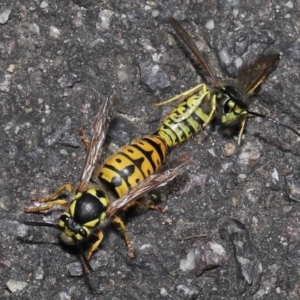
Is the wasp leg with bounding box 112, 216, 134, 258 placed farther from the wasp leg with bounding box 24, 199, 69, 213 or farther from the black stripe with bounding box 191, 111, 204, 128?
the black stripe with bounding box 191, 111, 204, 128

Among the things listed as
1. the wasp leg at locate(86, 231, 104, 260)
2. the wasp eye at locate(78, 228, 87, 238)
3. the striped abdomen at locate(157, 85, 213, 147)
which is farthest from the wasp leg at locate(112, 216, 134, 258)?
the striped abdomen at locate(157, 85, 213, 147)

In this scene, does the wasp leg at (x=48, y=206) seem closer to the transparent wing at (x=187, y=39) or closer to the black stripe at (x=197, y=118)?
the black stripe at (x=197, y=118)

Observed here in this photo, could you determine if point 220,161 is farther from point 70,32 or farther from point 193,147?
point 70,32

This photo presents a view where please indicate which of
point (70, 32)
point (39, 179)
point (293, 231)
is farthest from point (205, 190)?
point (70, 32)

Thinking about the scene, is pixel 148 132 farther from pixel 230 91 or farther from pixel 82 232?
pixel 82 232

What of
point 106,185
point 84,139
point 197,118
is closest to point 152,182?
point 106,185

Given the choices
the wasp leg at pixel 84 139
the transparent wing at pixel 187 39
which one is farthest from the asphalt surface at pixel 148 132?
the transparent wing at pixel 187 39
